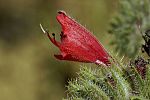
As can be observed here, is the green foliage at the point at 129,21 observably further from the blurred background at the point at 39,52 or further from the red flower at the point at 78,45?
the blurred background at the point at 39,52

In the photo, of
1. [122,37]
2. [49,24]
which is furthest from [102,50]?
[49,24]

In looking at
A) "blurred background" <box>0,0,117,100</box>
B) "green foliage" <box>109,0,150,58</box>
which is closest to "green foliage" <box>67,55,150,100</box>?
"green foliage" <box>109,0,150,58</box>

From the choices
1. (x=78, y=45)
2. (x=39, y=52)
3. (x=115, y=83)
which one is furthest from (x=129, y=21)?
(x=39, y=52)

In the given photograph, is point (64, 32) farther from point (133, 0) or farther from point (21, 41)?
point (21, 41)

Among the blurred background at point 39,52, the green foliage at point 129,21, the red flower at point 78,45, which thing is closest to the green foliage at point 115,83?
the red flower at point 78,45

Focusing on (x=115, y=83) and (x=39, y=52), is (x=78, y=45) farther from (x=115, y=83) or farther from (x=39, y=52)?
(x=39, y=52)

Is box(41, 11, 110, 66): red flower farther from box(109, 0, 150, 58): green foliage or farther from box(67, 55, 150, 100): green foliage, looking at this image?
box(109, 0, 150, 58): green foliage
